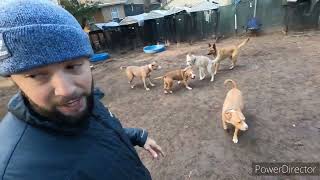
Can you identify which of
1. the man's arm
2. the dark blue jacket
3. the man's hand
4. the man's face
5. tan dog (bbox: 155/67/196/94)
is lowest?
tan dog (bbox: 155/67/196/94)

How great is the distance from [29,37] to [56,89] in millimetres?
216

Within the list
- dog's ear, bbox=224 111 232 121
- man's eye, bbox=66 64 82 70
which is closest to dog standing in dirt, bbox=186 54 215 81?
dog's ear, bbox=224 111 232 121

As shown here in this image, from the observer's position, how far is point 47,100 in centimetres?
105

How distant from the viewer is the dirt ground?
12.9ft

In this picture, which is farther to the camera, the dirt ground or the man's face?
the dirt ground

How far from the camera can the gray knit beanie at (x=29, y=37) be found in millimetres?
966

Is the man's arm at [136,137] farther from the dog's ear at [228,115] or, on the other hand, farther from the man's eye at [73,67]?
the dog's ear at [228,115]

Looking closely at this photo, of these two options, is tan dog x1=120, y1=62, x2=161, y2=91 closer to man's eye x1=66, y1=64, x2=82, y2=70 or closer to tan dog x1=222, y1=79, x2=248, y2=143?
Result: tan dog x1=222, y1=79, x2=248, y2=143

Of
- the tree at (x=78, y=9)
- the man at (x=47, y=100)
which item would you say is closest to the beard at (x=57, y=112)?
the man at (x=47, y=100)

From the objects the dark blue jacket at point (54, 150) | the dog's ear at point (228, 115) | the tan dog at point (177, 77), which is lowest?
the tan dog at point (177, 77)

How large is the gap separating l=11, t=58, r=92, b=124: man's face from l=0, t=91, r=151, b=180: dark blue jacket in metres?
0.05

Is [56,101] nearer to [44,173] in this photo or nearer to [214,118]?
[44,173]

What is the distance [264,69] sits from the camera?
7551 mm

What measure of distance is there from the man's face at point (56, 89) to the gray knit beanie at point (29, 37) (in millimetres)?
42
